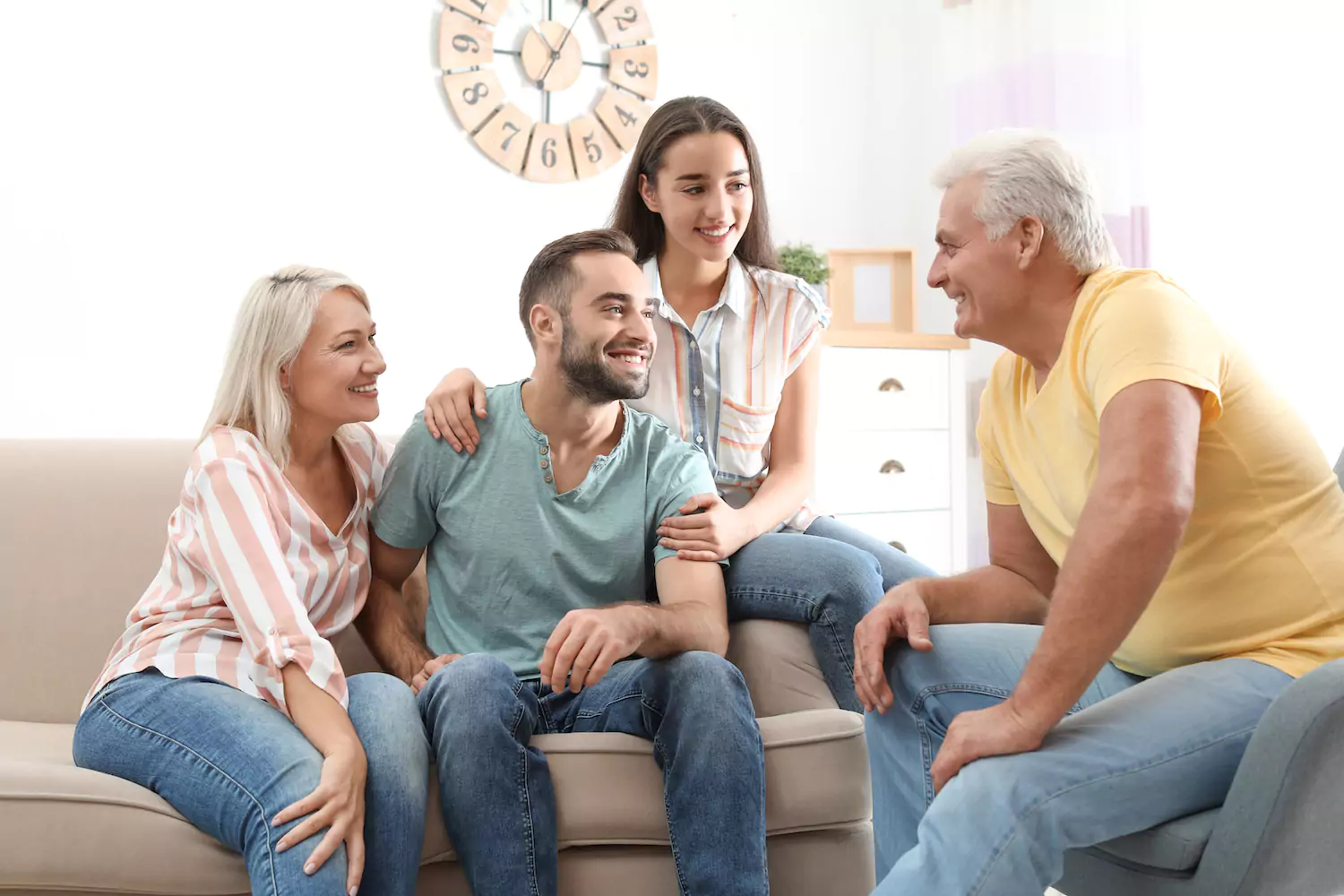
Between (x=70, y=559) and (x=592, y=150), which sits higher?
(x=592, y=150)

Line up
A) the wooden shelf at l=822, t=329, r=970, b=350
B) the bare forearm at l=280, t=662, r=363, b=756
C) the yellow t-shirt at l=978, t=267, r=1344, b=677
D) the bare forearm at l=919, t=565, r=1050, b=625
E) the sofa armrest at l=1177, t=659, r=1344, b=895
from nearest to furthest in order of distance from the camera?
the sofa armrest at l=1177, t=659, r=1344, b=895 < the yellow t-shirt at l=978, t=267, r=1344, b=677 < the bare forearm at l=280, t=662, r=363, b=756 < the bare forearm at l=919, t=565, r=1050, b=625 < the wooden shelf at l=822, t=329, r=970, b=350

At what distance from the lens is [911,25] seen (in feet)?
12.3

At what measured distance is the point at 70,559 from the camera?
5.94ft

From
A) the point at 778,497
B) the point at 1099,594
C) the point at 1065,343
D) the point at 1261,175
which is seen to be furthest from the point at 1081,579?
the point at 1261,175

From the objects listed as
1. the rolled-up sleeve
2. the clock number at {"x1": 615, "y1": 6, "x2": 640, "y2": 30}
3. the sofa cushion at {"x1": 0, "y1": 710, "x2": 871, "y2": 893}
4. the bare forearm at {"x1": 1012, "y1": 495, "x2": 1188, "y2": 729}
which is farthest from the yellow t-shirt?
the clock number at {"x1": 615, "y1": 6, "x2": 640, "y2": 30}

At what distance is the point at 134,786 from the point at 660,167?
1183mm

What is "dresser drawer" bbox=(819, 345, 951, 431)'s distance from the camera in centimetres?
312

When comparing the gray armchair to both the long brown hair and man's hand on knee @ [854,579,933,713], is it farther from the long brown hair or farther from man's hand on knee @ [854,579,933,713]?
the long brown hair

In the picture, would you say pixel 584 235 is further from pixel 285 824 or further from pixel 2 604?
pixel 2 604

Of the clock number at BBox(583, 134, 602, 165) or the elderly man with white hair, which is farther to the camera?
the clock number at BBox(583, 134, 602, 165)

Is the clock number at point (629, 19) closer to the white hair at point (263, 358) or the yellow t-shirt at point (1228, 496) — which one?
the white hair at point (263, 358)

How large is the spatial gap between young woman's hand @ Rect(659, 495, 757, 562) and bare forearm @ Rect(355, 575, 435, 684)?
369 mm

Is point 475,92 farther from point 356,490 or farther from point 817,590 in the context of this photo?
point 817,590

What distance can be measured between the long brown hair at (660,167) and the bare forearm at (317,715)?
911 millimetres
